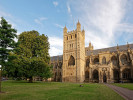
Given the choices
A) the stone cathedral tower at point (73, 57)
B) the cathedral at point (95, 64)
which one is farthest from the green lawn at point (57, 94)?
the stone cathedral tower at point (73, 57)

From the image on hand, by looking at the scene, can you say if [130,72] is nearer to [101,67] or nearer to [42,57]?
[101,67]

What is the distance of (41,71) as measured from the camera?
1053 inches

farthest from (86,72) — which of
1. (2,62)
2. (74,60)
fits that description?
(2,62)

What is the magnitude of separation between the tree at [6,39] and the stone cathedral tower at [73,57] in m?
32.0

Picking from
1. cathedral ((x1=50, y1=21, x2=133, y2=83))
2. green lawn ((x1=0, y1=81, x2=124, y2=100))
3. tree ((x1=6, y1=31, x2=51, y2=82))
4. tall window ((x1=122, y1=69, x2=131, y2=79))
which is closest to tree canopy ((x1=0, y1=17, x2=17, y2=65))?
green lawn ((x1=0, y1=81, x2=124, y2=100))

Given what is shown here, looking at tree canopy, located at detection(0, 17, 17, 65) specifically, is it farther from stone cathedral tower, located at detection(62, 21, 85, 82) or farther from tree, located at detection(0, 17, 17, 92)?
stone cathedral tower, located at detection(62, 21, 85, 82)

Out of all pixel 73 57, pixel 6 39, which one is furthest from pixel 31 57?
pixel 73 57

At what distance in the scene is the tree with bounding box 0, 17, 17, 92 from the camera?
40.2 ft

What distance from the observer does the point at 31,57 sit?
87.6 ft

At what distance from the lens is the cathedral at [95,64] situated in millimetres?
37375

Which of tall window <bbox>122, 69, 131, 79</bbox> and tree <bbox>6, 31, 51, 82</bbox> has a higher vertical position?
tree <bbox>6, 31, 51, 82</bbox>

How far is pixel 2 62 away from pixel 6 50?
1.47m

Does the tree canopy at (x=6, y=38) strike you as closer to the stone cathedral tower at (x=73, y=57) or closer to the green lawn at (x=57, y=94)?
the green lawn at (x=57, y=94)

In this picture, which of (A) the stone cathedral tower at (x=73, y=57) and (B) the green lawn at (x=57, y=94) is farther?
(A) the stone cathedral tower at (x=73, y=57)
